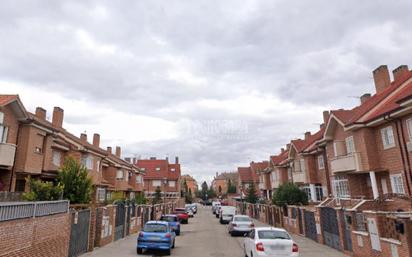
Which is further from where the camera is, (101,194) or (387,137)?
(101,194)

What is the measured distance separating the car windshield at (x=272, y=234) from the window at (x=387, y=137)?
1096cm

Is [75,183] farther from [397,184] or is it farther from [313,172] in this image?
[313,172]

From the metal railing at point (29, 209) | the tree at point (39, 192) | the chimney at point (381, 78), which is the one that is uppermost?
the chimney at point (381, 78)

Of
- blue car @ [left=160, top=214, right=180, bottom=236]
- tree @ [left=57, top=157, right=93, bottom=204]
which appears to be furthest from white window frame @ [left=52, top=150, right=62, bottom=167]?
tree @ [left=57, top=157, right=93, bottom=204]

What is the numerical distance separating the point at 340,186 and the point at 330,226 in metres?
8.81

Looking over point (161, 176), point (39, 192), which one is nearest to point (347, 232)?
point (39, 192)

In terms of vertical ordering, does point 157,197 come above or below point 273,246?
above

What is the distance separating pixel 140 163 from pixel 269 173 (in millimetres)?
35006

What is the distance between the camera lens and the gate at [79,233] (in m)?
13.1

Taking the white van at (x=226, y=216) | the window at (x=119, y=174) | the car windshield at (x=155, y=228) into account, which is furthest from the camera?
the window at (x=119, y=174)

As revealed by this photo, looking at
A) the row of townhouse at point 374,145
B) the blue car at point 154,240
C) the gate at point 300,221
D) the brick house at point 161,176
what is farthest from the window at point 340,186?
the brick house at point 161,176

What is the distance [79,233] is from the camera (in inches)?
544

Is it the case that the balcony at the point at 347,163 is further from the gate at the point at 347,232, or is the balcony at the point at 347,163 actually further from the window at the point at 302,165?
the window at the point at 302,165

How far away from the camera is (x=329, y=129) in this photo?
84.0 feet
